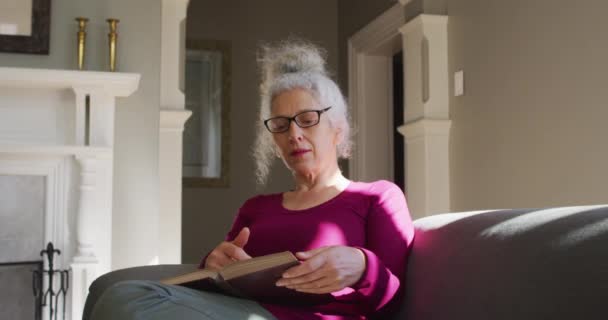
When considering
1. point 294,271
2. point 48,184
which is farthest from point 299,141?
point 48,184

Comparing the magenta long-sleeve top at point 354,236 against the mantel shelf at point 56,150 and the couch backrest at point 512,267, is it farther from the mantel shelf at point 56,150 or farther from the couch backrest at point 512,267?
the mantel shelf at point 56,150

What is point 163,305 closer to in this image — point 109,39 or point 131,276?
point 131,276

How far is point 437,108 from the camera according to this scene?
173 inches

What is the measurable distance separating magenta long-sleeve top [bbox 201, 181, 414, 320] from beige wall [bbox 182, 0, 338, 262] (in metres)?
4.25

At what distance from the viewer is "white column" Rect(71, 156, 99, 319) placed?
3.72 metres

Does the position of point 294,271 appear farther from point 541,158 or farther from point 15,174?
point 15,174

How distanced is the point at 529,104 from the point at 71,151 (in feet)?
6.79

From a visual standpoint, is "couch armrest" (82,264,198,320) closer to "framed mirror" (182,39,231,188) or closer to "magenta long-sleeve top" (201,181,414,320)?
"magenta long-sleeve top" (201,181,414,320)

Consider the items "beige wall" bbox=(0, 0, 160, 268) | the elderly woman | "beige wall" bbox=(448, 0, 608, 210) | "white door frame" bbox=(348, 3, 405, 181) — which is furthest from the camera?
"white door frame" bbox=(348, 3, 405, 181)

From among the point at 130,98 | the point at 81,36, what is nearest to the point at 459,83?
the point at 130,98

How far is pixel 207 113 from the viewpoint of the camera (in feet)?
20.5

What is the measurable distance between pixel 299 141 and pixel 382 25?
3.43 metres

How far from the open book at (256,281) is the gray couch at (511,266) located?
214 millimetres

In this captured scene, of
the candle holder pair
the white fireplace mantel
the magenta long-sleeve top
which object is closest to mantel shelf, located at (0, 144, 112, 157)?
the white fireplace mantel
